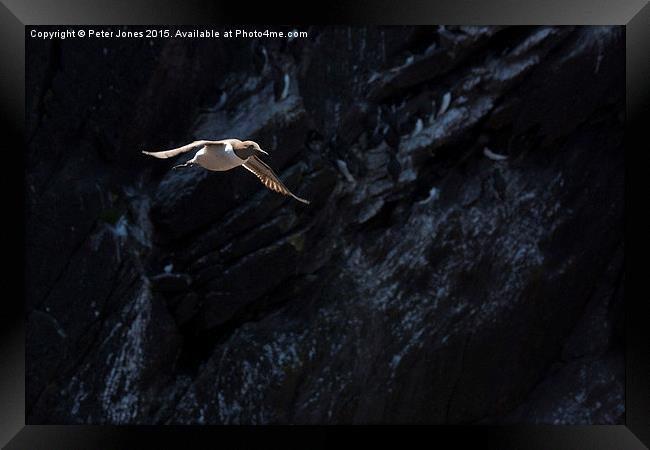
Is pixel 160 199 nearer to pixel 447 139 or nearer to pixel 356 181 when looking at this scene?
pixel 356 181

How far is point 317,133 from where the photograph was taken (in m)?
7.28

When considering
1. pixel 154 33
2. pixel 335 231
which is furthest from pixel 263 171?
pixel 335 231

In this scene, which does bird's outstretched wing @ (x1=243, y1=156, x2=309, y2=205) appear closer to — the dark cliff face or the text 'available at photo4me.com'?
the text 'available at photo4me.com'

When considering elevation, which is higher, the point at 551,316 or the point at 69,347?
the point at 69,347

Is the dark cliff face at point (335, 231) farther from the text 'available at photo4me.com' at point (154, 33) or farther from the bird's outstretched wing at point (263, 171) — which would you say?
the bird's outstretched wing at point (263, 171)

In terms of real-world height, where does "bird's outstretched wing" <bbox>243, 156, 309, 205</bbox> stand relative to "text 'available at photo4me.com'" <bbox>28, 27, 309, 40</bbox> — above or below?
below

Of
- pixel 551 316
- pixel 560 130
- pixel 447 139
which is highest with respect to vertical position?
pixel 447 139

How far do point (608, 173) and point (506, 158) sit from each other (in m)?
1.01

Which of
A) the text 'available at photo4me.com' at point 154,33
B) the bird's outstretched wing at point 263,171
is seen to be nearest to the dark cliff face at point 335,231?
the text 'available at photo4me.com' at point 154,33

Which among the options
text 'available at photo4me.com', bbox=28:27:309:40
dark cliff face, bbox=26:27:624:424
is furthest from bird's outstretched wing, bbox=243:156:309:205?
dark cliff face, bbox=26:27:624:424

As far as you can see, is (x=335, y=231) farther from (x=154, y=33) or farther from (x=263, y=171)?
(x=154, y=33)

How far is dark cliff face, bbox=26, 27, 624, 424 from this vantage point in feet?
22.8

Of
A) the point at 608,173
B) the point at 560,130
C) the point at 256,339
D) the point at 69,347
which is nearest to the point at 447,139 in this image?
the point at 560,130

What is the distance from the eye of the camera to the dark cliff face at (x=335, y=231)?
22.8ft
